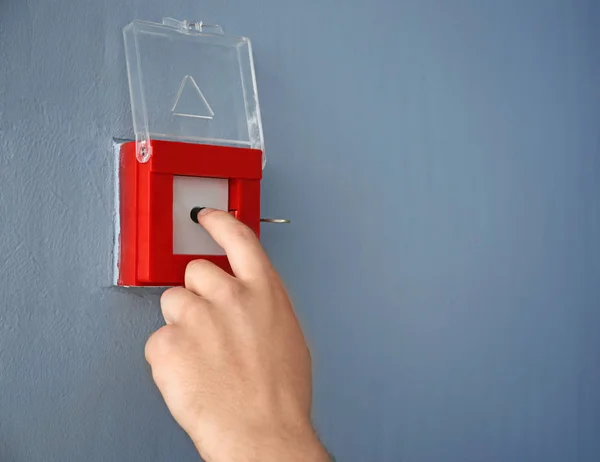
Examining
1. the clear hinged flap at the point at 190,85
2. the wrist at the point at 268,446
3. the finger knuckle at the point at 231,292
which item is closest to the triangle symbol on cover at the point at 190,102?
the clear hinged flap at the point at 190,85

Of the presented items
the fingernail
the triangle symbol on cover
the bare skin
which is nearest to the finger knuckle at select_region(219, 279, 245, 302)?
the bare skin

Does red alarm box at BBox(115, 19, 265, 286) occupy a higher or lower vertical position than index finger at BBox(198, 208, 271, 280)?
higher

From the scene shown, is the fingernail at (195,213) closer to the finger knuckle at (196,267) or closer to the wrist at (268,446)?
the finger knuckle at (196,267)

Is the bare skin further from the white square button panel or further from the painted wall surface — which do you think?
the painted wall surface

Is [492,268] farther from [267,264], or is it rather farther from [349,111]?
[267,264]

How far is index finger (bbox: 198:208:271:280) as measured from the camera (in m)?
0.62

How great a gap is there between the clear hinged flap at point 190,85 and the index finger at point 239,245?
9cm

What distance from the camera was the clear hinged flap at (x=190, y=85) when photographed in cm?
69

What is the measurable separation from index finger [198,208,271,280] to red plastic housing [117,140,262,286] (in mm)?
46

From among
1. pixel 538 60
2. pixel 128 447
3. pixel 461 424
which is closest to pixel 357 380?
pixel 461 424

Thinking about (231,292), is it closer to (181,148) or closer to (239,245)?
(239,245)

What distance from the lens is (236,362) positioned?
0.58 metres

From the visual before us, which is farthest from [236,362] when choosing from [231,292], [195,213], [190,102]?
[190,102]

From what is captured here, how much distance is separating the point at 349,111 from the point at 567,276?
1.49 ft
